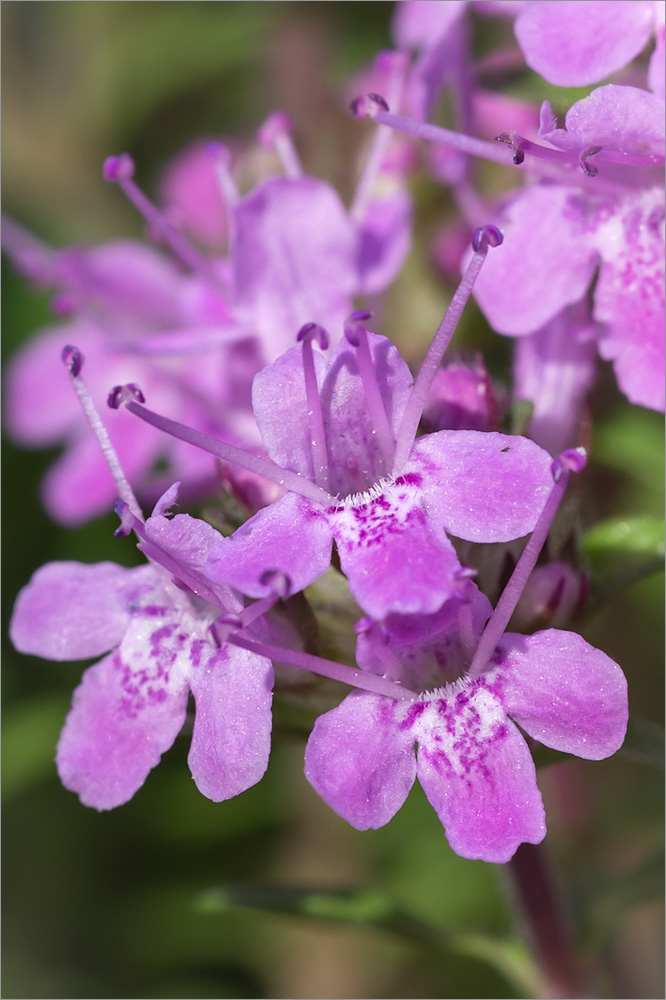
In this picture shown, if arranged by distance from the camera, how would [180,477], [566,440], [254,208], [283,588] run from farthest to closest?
1. [180,477]
2. [254,208]
3. [566,440]
4. [283,588]

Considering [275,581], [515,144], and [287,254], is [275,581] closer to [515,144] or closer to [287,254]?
[515,144]

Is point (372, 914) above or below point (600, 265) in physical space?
below

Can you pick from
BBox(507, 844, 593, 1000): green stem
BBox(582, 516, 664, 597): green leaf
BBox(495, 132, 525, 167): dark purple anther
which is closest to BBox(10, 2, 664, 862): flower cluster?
BBox(495, 132, 525, 167): dark purple anther

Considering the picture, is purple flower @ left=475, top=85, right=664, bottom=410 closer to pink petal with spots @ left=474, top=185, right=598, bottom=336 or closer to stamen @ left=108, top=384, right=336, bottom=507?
pink petal with spots @ left=474, top=185, right=598, bottom=336

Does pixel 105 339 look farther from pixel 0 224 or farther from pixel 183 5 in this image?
pixel 183 5

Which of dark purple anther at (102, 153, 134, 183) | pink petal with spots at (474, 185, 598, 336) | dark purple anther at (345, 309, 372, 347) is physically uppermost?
dark purple anther at (102, 153, 134, 183)

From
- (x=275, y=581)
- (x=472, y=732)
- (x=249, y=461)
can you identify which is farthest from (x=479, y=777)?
(x=249, y=461)

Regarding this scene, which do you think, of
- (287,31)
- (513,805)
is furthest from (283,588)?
(287,31)
